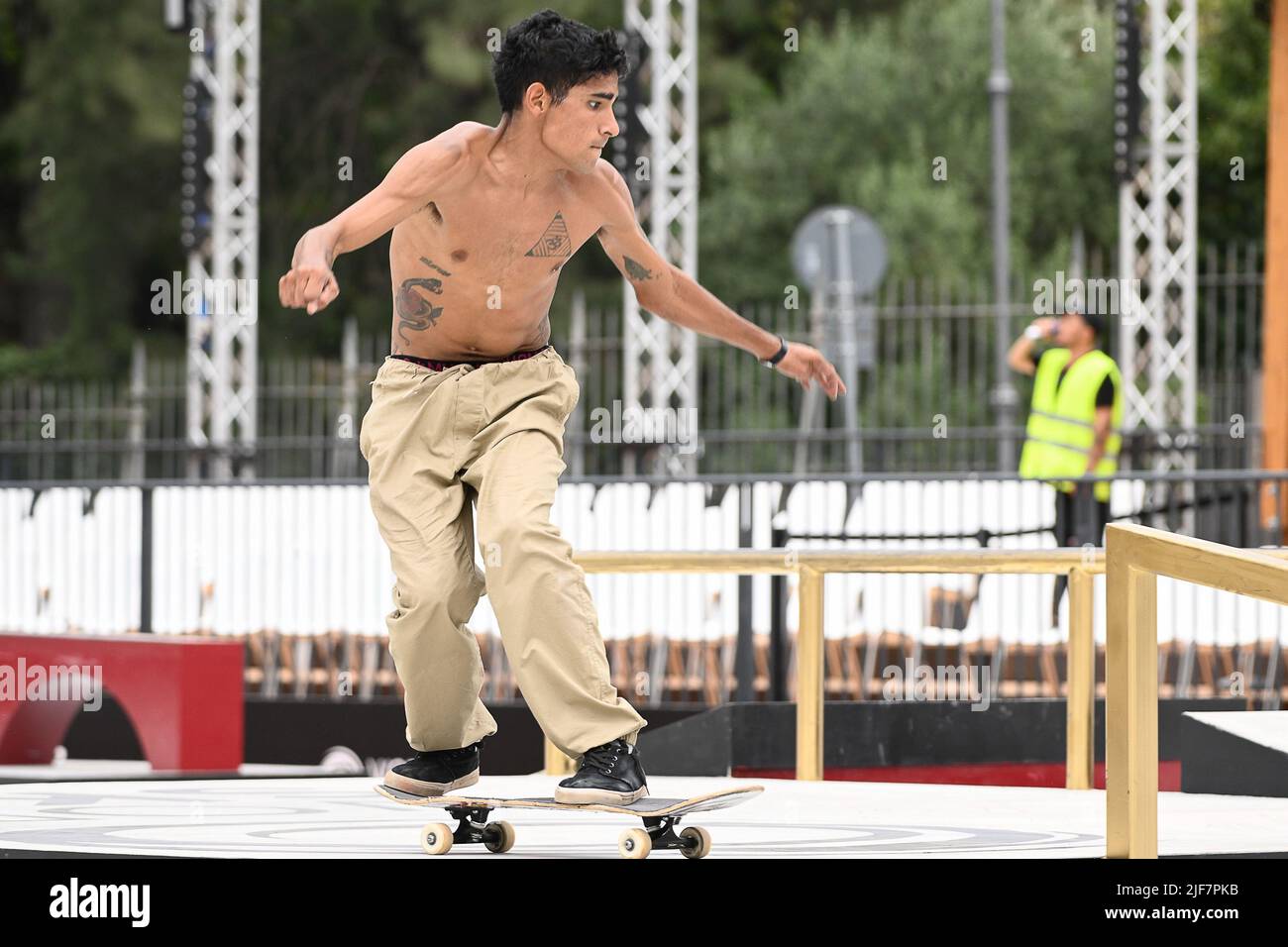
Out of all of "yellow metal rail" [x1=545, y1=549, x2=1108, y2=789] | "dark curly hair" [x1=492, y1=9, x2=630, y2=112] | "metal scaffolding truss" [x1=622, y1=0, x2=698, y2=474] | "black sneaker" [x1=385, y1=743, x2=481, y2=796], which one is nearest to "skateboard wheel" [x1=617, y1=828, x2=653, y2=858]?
"black sneaker" [x1=385, y1=743, x2=481, y2=796]

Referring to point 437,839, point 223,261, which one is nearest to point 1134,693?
point 437,839

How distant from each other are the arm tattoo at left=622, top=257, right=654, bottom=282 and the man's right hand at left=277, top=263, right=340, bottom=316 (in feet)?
3.71

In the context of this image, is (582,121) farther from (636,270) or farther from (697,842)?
(697,842)

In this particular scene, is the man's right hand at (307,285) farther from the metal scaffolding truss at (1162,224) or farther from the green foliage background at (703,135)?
the green foliage background at (703,135)

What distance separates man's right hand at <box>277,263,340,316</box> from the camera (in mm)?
4285

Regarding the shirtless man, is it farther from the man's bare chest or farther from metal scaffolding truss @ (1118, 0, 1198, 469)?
metal scaffolding truss @ (1118, 0, 1198, 469)

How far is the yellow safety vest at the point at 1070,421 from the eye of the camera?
11.7 m

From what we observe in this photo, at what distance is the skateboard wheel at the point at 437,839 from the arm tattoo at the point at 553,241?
1318mm

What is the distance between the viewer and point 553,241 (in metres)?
5.04

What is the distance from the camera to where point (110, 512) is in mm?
11109

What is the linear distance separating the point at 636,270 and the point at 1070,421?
692 centimetres

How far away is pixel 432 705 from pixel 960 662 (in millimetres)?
5284

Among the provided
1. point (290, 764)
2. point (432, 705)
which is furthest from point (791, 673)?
point (432, 705)
